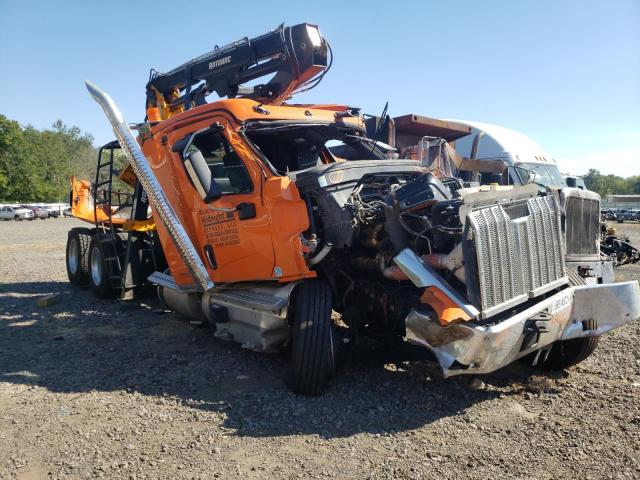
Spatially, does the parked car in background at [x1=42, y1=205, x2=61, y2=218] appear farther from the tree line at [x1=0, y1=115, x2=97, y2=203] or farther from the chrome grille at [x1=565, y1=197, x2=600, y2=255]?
the chrome grille at [x1=565, y1=197, x2=600, y2=255]

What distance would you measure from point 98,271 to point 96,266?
179 mm

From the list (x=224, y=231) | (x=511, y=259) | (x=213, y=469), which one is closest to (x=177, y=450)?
(x=213, y=469)

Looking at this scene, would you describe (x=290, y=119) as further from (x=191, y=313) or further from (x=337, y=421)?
(x=337, y=421)

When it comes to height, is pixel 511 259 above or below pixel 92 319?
above

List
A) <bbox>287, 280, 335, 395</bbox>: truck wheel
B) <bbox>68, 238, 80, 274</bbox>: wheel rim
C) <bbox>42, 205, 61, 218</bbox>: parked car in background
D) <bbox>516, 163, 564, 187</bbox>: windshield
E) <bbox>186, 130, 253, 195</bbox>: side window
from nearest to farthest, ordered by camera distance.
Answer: <bbox>287, 280, 335, 395</bbox>: truck wheel, <bbox>186, 130, 253, 195</bbox>: side window, <bbox>68, 238, 80, 274</bbox>: wheel rim, <bbox>516, 163, 564, 187</bbox>: windshield, <bbox>42, 205, 61, 218</bbox>: parked car in background

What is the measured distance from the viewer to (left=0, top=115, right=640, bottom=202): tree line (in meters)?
61.8

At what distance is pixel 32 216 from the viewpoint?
46969mm

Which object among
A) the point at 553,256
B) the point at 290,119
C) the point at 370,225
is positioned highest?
the point at 290,119

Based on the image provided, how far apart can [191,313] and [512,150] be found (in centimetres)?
994

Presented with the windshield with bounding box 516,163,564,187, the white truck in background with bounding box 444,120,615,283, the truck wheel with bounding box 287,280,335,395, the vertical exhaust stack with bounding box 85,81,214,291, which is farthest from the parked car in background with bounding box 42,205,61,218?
the truck wheel with bounding box 287,280,335,395

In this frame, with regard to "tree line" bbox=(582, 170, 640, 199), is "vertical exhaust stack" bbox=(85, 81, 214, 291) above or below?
below

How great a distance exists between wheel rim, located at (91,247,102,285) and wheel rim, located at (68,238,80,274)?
0.77 meters

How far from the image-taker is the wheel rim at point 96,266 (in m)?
→ 8.33

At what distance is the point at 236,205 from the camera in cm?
482
